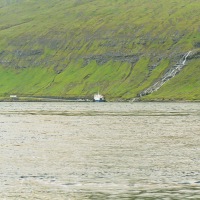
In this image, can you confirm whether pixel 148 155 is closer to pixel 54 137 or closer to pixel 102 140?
pixel 102 140

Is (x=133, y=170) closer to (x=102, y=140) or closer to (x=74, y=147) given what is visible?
(x=74, y=147)

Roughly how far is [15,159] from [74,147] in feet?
40.3

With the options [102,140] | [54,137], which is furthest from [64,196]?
[54,137]

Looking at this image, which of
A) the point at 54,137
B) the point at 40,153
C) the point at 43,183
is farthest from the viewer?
the point at 54,137

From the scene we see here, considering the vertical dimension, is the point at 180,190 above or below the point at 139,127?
below

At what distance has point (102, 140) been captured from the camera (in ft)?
246

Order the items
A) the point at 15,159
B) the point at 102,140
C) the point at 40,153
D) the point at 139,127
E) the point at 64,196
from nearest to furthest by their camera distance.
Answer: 1. the point at 64,196
2. the point at 15,159
3. the point at 40,153
4. the point at 102,140
5. the point at 139,127

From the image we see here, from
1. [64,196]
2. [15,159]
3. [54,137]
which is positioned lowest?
[64,196]

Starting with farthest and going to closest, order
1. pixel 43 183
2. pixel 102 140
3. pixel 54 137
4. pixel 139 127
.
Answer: pixel 139 127 < pixel 54 137 < pixel 102 140 < pixel 43 183

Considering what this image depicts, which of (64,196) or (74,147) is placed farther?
(74,147)

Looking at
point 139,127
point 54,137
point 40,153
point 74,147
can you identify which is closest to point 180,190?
point 40,153

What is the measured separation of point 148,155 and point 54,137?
26.7m

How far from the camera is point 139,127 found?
329ft

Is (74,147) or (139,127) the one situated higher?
(139,127)
